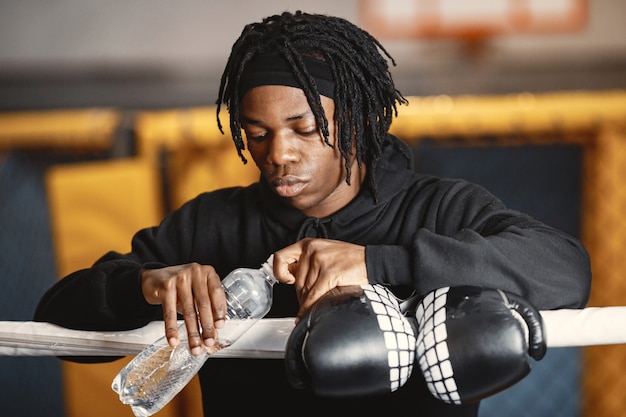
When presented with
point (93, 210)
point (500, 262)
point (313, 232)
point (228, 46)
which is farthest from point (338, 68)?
point (228, 46)

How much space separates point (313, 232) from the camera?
947 millimetres

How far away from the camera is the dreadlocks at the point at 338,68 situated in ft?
2.85

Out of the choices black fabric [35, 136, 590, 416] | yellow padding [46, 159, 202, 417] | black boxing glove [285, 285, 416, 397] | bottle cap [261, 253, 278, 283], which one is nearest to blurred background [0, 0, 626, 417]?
yellow padding [46, 159, 202, 417]

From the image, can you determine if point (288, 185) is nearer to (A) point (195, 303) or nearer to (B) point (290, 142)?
(B) point (290, 142)

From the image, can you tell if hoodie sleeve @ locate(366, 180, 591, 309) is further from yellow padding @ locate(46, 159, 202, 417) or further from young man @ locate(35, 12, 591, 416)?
yellow padding @ locate(46, 159, 202, 417)

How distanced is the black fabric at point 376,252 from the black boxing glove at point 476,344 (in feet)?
0.22

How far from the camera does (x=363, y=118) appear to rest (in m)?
0.92

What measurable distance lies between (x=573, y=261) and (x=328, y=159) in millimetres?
296

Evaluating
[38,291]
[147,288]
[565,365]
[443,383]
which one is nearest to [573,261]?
[443,383]

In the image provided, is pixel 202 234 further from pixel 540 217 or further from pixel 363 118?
pixel 540 217

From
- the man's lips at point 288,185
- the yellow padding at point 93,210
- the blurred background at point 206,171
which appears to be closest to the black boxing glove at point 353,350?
the man's lips at point 288,185

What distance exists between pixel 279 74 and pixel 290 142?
0.08 metres

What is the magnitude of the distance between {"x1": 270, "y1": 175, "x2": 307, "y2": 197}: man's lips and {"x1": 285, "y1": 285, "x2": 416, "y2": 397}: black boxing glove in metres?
0.25

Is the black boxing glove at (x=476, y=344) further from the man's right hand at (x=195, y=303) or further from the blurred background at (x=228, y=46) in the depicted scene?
the blurred background at (x=228, y=46)
